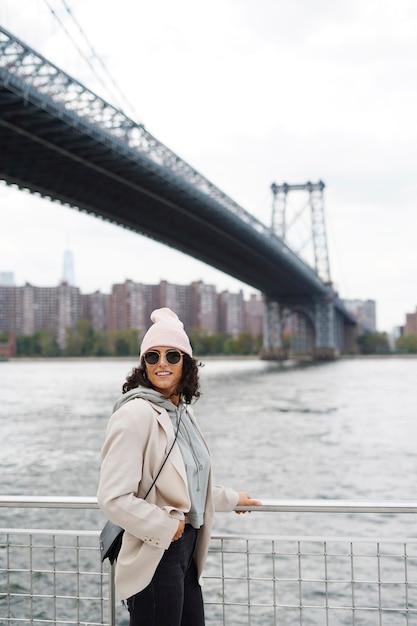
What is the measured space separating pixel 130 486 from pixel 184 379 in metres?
0.42

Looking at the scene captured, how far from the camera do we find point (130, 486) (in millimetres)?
2119

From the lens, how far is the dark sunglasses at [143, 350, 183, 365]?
237cm

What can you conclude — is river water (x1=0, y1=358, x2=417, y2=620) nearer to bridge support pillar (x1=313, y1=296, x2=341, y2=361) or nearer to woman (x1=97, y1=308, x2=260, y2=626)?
woman (x1=97, y1=308, x2=260, y2=626)

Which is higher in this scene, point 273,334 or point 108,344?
point 273,334

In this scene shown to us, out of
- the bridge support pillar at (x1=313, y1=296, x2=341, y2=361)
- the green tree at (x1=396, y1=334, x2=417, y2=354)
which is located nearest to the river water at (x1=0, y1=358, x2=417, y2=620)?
the bridge support pillar at (x1=313, y1=296, x2=341, y2=361)

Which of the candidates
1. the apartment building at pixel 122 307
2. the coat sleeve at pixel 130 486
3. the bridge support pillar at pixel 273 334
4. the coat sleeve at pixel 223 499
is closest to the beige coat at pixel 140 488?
the coat sleeve at pixel 130 486

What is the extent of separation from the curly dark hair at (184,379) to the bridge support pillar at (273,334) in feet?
229

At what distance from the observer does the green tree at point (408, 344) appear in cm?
10712

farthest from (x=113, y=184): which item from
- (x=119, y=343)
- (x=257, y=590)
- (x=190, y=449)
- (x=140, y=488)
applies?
(x=119, y=343)

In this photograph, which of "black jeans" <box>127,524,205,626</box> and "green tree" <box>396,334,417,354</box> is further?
"green tree" <box>396,334,417,354</box>

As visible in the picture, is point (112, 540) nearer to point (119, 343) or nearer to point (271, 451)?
point (271, 451)

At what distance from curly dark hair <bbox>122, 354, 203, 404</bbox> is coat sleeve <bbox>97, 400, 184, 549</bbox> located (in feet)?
0.70

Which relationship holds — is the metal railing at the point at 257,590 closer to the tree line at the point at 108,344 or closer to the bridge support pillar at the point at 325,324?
the bridge support pillar at the point at 325,324

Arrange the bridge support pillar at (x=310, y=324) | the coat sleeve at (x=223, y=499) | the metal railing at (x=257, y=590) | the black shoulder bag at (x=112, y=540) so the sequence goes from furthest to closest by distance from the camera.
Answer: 1. the bridge support pillar at (x=310, y=324)
2. the metal railing at (x=257, y=590)
3. the coat sleeve at (x=223, y=499)
4. the black shoulder bag at (x=112, y=540)
